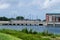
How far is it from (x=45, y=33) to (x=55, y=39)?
538 cm

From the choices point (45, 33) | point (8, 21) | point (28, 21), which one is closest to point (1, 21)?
point (8, 21)

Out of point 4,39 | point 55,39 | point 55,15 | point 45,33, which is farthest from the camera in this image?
point 55,15

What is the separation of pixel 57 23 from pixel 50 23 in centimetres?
316

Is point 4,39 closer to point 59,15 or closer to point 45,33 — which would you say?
point 45,33

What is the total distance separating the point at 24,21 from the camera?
123 metres

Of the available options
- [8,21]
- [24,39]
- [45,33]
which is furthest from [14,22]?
[24,39]

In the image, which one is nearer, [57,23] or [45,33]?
[45,33]

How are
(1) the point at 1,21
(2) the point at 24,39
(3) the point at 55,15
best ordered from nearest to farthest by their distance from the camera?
1. (2) the point at 24,39
2. (3) the point at 55,15
3. (1) the point at 1,21

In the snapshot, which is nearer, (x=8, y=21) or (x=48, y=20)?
(x=48, y=20)

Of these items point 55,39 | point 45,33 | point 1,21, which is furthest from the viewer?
point 1,21

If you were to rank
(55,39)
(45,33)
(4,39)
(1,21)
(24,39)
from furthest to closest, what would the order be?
(1,21) < (45,33) < (55,39) < (24,39) < (4,39)

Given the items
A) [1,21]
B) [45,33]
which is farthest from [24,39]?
[1,21]

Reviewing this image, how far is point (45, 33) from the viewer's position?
2977 centimetres

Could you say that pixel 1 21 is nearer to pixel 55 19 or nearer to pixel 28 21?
pixel 28 21
